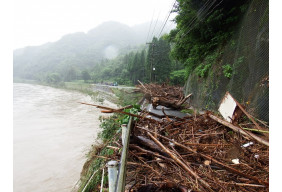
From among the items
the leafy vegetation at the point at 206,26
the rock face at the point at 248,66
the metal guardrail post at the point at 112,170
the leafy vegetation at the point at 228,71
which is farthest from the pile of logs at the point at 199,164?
the leafy vegetation at the point at 206,26

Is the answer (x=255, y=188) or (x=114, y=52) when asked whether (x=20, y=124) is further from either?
(x=114, y=52)

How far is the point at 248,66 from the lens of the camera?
4910mm

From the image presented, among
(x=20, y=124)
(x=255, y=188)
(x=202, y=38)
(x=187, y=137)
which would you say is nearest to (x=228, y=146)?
(x=187, y=137)

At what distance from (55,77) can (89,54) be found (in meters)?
77.9

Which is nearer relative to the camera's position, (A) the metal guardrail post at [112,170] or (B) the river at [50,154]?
(A) the metal guardrail post at [112,170]

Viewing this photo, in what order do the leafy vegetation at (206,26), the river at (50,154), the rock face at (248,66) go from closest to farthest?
the rock face at (248,66)
the river at (50,154)
the leafy vegetation at (206,26)

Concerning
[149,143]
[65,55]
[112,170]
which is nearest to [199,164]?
[149,143]

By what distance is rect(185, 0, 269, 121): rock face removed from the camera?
4.07 m

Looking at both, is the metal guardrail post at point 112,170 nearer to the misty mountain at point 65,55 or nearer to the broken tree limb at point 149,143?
the broken tree limb at point 149,143

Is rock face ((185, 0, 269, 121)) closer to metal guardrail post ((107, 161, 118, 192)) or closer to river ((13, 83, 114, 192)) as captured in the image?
metal guardrail post ((107, 161, 118, 192))

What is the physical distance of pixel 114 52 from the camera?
165 metres

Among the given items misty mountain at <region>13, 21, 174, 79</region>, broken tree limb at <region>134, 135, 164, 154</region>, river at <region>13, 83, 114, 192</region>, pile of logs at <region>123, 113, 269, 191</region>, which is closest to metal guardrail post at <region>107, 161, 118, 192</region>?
pile of logs at <region>123, 113, 269, 191</region>

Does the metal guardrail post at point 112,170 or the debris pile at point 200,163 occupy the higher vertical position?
the metal guardrail post at point 112,170

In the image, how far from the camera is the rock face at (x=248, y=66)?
4070 millimetres
